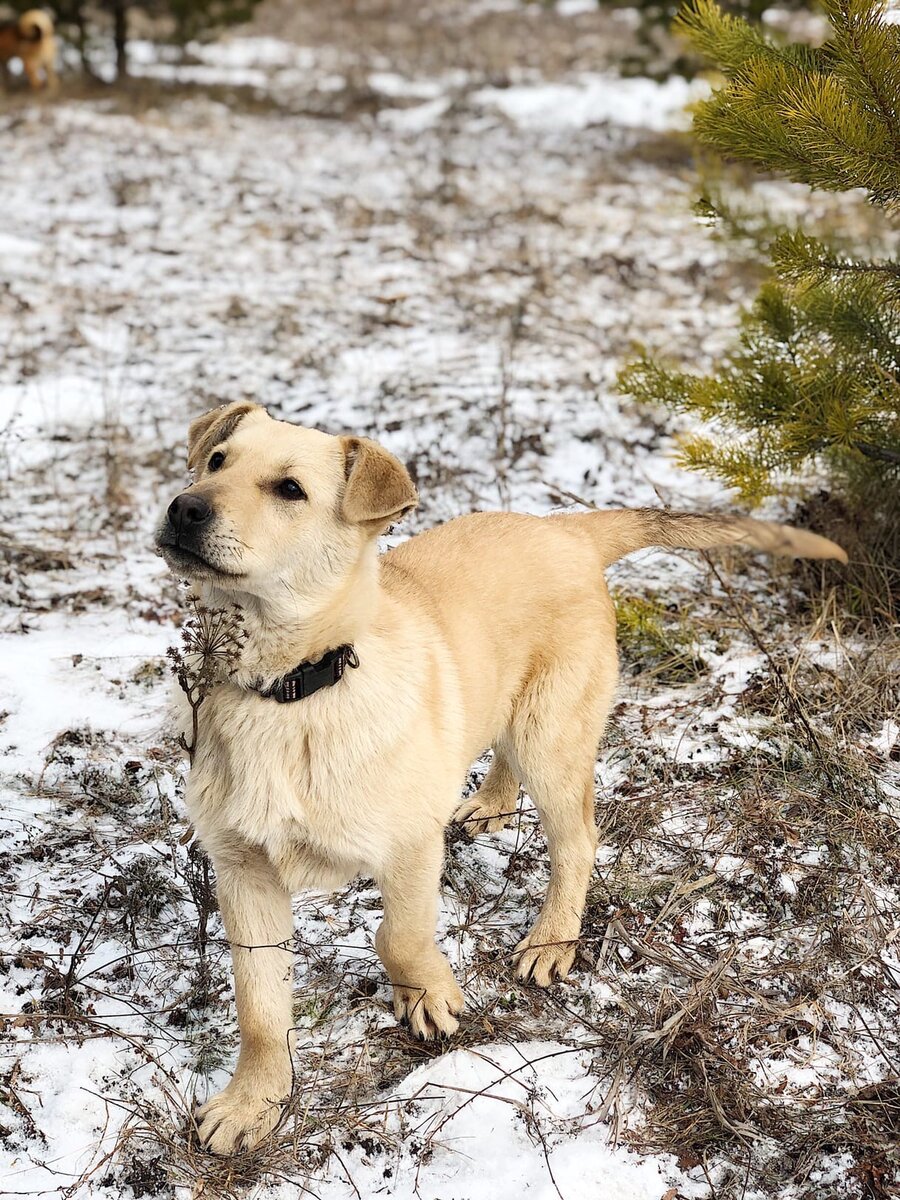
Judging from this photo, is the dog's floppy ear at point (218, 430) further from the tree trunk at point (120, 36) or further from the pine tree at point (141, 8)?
the tree trunk at point (120, 36)

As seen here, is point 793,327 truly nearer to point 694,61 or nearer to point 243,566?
point 243,566

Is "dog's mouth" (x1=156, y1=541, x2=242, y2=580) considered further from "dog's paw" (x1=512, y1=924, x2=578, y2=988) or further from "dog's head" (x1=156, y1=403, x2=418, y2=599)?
"dog's paw" (x1=512, y1=924, x2=578, y2=988)

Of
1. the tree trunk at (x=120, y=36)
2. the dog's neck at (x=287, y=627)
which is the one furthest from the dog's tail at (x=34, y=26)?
the dog's neck at (x=287, y=627)

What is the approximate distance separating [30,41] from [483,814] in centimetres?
1267

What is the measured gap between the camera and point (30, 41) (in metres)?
12.8

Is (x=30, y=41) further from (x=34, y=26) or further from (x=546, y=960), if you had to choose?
(x=546, y=960)

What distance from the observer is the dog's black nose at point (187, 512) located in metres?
2.52

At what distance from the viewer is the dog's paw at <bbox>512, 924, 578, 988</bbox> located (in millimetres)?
3266

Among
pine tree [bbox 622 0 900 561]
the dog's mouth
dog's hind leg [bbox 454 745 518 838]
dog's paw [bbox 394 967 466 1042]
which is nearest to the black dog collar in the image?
the dog's mouth

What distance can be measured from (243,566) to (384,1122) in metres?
1.50

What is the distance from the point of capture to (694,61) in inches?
461

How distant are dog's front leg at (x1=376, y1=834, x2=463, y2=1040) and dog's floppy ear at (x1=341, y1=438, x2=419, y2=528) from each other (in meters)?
0.88

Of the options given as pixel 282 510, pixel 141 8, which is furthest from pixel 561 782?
pixel 141 8

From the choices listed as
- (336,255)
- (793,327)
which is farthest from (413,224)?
(793,327)
